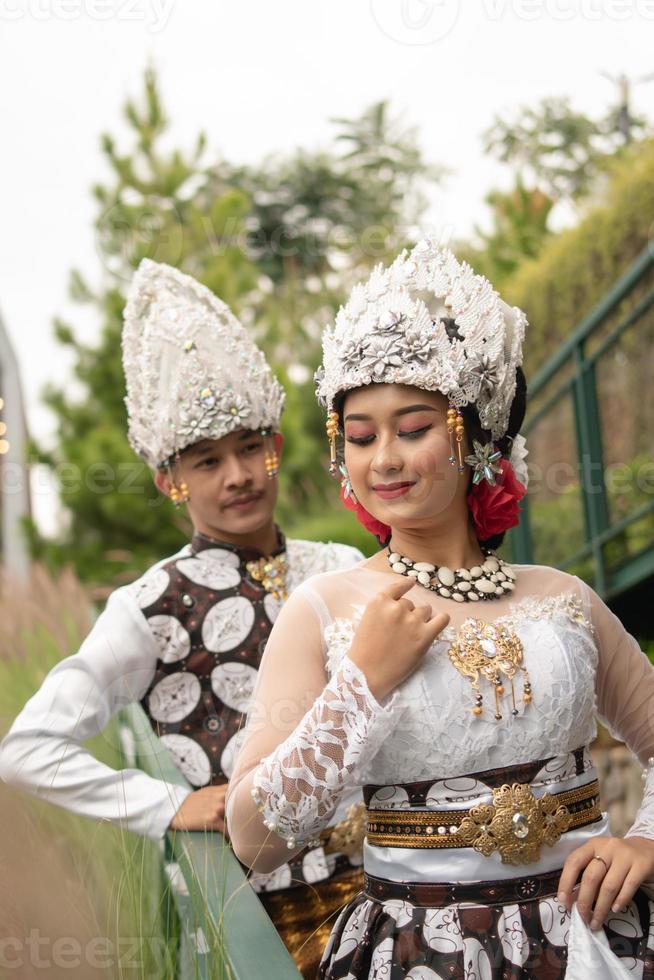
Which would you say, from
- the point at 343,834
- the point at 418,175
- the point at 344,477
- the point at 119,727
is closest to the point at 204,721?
the point at 343,834

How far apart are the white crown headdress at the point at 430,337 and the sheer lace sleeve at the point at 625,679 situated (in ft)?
1.30

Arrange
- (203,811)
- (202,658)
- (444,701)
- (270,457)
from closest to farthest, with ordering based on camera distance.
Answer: (444,701)
(203,811)
(202,658)
(270,457)

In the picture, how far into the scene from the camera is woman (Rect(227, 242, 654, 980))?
1.79m

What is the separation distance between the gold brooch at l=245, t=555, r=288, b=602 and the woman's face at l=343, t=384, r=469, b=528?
3.37 ft

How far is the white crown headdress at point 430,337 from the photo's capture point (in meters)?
1.98

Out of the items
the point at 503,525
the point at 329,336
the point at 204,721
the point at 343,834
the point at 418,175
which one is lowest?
the point at 343,834

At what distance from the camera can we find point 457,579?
6.74 ft

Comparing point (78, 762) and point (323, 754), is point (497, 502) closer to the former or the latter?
point (323, 754)

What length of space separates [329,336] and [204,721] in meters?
1.14

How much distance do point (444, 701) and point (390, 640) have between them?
15 centimetres

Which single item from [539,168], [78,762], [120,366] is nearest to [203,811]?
[78,762]

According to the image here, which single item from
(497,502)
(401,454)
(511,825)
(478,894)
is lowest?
(478,894)

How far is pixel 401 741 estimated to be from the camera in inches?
73.8

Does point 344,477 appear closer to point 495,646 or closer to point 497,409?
point 497,409
